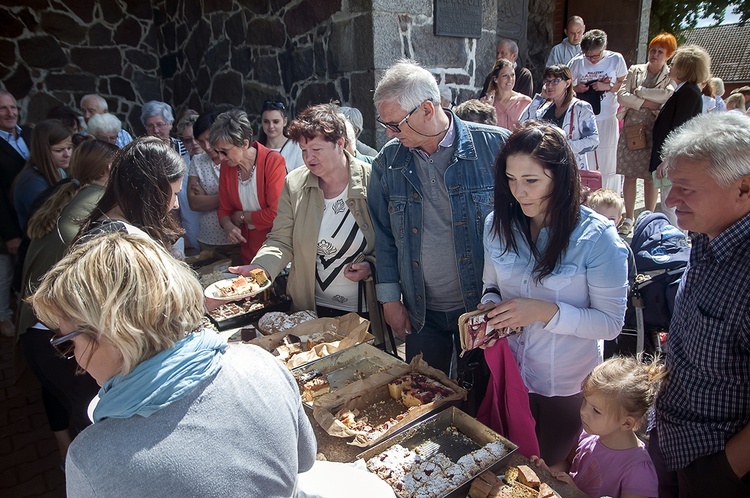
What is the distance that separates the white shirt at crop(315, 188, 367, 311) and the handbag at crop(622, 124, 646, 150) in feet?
14.6

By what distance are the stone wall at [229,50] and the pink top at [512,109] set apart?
464 mm

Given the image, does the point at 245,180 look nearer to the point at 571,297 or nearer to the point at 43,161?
the point at 43,161

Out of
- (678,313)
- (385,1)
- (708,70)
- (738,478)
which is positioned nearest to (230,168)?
(385,1)

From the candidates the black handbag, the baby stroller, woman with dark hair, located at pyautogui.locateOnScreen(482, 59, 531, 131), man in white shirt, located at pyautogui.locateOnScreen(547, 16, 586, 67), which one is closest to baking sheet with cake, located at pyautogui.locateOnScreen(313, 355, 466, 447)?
the baby stroller

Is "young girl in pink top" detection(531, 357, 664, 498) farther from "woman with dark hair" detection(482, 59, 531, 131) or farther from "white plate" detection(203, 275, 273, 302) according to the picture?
"woman with dark hair" detection(482, 59, 531, 131)

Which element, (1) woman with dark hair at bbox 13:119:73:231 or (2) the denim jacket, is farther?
(1) woman with dark hair at bbox 13:119:73:231

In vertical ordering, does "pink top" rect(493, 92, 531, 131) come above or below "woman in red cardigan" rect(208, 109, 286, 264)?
above

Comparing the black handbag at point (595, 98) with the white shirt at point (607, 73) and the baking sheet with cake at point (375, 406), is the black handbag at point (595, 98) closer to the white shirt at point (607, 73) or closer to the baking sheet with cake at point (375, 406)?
the white shirt at point (607, 73)

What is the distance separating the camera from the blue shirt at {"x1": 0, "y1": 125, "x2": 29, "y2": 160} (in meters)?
4.83

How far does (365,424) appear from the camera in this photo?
6.56 ft

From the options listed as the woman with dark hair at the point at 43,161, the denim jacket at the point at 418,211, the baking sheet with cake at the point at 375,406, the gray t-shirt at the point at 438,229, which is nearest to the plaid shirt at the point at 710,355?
the baking sheet with cake at the point at 375,406

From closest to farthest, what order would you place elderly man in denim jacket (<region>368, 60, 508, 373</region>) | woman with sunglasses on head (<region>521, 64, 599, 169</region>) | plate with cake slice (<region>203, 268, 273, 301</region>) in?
elderly man in denim jacket (<region>368, 60, 508, 373</region>), plate with cake slice (<region>203, 268, 273, 301</region>), woman with sunglasses on head (<region>521, 64, 599, 169</region>)

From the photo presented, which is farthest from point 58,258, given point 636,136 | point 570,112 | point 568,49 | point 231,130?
point 568,49

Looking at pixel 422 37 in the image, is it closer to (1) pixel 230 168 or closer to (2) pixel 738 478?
(1) pixel 230 168
